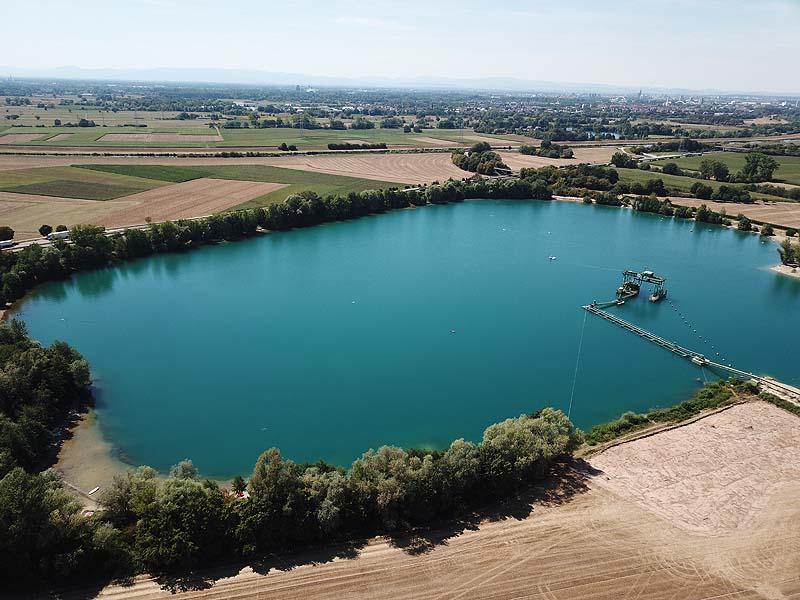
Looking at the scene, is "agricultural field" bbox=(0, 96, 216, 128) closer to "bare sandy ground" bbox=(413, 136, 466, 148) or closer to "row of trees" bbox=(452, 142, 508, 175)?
Result: "bare sandy ground" bbox=(413, 136, 466, 148)

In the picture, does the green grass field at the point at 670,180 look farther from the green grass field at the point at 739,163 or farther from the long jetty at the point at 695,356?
the long jetty at the point at 695,356

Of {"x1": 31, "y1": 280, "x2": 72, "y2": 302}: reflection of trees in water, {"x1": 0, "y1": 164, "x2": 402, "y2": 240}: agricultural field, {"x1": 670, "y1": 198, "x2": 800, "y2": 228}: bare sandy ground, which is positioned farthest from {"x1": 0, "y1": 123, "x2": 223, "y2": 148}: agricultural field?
{"x1": 670, "y1": 198, "x2": 800, "y2": 228}: bare sandy ground

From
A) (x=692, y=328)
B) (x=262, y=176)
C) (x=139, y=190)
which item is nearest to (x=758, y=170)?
(x=692, y=328)

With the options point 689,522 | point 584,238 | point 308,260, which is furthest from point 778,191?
point 689,522

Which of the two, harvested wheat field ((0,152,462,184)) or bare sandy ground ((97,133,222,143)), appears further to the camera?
bare sandy ground ((97,133,222,143))

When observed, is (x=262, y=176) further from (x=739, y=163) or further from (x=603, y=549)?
(x=739, y=163)

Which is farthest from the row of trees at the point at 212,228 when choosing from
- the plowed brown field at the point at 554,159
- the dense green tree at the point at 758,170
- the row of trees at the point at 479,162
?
the dense green tree at the point at 758,170

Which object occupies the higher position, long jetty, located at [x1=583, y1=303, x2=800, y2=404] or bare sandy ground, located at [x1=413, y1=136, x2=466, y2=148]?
bare sandy ground, located at [x1=413, y1=136, x2=466, y2=148]
